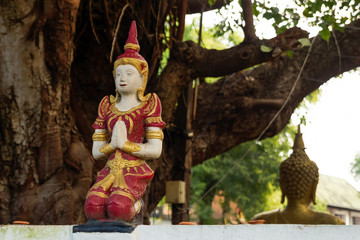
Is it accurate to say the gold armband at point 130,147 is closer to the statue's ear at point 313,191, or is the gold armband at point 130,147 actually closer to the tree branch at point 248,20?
the tree branch at point 248,20

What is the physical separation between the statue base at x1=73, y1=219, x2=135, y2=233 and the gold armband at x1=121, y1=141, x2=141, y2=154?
1.34 feet

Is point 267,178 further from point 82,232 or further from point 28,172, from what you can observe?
point 82,232

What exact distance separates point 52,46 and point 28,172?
1.09 m

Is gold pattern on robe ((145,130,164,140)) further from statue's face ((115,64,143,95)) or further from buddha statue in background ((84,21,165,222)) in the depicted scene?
statue's face ((115,64,143,95))

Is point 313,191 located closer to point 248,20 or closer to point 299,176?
point 299,176

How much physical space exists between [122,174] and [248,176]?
1074cm

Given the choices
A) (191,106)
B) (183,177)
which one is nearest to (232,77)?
(191,106)

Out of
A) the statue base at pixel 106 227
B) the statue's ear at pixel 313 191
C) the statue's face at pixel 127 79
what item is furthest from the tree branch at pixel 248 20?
the statue base at pixel 106 227

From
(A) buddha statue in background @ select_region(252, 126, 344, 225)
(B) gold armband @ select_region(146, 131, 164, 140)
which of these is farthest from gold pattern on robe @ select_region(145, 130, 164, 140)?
(A) buddha statue in background @ select_region(252, 126, 344, 225)

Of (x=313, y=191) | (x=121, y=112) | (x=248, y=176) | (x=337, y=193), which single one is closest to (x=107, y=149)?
Result: (x=121, y=112)

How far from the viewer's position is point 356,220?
1634 cm

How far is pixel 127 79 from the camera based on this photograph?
9.76 ft

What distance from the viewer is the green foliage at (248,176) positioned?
43.4ft

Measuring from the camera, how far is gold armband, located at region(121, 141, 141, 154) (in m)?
2.79
